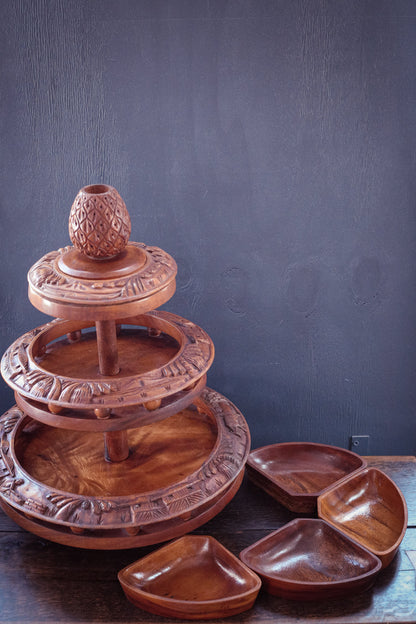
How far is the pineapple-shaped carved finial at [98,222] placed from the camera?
A: 1116 millimetres

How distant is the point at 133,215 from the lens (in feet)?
5.27

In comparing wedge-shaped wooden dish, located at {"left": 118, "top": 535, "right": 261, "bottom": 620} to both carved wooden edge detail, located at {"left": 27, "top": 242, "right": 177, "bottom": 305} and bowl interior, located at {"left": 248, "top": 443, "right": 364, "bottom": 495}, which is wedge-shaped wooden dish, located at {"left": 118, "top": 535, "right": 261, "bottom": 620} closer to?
bowl interior, located at {"left": 248, "top": 443, "right": 364, "bottom": 495}

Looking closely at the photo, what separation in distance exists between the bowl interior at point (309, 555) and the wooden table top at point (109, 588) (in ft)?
0.18

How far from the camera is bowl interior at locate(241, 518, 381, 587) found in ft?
3.97

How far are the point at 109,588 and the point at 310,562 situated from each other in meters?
0.43

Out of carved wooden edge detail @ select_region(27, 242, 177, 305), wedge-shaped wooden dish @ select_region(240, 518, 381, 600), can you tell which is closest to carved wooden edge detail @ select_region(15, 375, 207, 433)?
carved wooden edge detail @ select_region(27, 242, 177, 305)

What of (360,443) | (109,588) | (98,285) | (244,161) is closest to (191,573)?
(109,588)

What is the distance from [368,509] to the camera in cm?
140

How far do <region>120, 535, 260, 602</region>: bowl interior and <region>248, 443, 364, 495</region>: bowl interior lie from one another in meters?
0.27

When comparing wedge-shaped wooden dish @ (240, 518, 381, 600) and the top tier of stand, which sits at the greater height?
the top tier of stand

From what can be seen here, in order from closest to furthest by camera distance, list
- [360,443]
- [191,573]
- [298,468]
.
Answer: [191,573] → [298,468] → [360,443]

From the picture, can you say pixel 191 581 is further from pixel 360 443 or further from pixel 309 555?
pixel 360 443

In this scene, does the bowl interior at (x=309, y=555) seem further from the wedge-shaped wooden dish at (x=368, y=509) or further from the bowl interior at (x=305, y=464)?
the bowl interior at (x=305, y=464)

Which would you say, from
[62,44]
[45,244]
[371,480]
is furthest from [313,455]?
[62,44]
